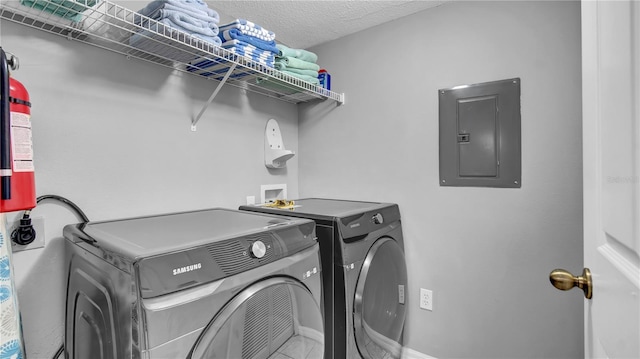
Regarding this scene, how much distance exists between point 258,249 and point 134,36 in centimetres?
106

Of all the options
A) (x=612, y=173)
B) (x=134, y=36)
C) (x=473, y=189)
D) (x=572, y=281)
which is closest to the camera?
(x=612, y=173)

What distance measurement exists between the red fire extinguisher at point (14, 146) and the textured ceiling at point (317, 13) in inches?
47.1

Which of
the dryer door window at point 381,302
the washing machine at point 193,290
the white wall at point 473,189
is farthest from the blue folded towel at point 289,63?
the dryer door window at point 381,302

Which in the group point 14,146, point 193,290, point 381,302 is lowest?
point 381,302

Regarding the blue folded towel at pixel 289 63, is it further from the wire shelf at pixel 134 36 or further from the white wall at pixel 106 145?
the white wall at pixel 106 145

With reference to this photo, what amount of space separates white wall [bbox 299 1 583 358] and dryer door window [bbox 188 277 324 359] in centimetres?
101

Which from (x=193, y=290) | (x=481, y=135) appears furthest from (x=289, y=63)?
(x=193, y=290)

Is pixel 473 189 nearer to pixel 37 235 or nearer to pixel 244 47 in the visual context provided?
pixel 244 47

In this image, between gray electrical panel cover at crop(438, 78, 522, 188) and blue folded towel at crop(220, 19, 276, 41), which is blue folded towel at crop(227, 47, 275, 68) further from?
gray electrical panel cover at crop(438, 78, 522, 188)

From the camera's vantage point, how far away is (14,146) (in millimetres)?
895

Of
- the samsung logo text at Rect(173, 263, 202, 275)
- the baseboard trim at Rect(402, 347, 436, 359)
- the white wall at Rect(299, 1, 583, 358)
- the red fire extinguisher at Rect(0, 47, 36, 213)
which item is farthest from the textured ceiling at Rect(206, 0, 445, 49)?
the baseboard trim at Rect(402, 347, 436, 359)

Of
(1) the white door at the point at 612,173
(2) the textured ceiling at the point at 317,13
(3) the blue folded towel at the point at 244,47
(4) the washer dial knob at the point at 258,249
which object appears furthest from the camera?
(2) the textured ceiling at the point at 317,13

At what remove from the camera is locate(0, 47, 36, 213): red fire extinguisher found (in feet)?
2.74

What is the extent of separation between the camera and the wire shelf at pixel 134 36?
1108 millimetres
